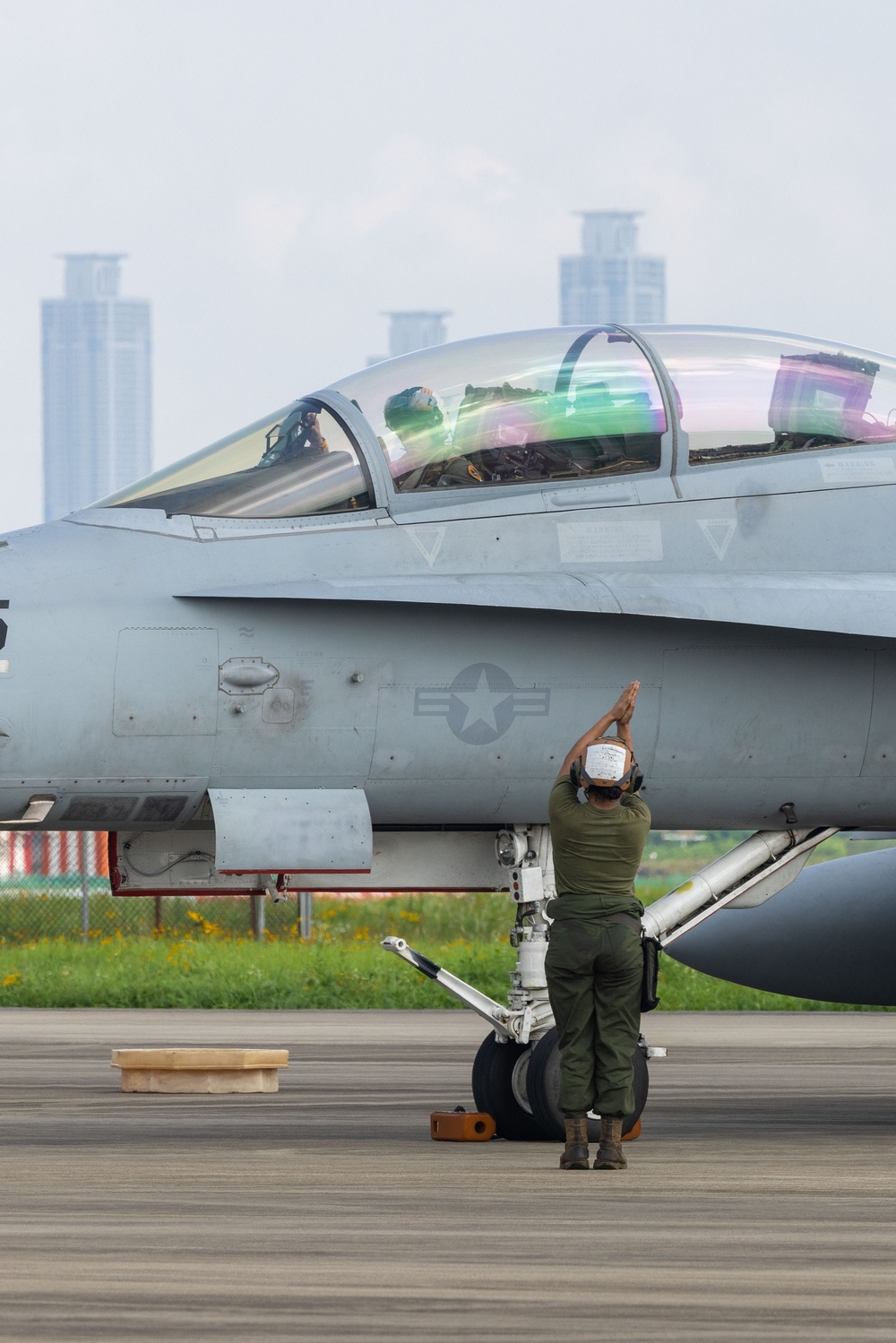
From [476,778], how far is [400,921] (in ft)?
61.1

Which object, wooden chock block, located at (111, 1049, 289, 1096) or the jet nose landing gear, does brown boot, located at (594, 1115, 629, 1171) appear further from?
wooden chock block, located at (111, 1049, 289, 1096)

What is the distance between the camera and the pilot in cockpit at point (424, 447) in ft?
30.4

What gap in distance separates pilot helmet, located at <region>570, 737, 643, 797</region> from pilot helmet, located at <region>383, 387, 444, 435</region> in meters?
1.61

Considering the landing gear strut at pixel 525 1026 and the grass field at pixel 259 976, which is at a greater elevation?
the landing gear strut at pixel 525 1026

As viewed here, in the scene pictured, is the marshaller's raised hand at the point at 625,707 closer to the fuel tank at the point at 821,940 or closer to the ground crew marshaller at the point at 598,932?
the ground crew marshaller at the point at 598,932

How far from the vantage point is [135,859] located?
372 inches

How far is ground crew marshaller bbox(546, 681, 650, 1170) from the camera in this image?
28.4 feet

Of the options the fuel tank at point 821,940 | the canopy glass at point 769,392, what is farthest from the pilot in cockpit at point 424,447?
the fuel tank at point 821,940

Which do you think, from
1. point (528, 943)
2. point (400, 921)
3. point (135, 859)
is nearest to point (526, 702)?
point (528, 943)

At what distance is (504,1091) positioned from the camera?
9.79 meters

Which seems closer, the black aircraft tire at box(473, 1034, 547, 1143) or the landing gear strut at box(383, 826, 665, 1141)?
the landing gear strut at box(383, 826, 665, 1141)

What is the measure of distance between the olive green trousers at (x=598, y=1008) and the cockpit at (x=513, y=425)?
200 centimetres

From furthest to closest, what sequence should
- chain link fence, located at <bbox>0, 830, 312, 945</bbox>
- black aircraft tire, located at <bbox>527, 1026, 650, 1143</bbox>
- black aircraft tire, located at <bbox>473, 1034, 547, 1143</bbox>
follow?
chain link fence, located at <bbox>0, 830, 312, 945</bbox>, black aircraft tire, located at <bbox>473, 1034, 547, 1143</bbox>, black aircraft tire, located at <bbox>527, 1026, 650, 1143</bbox>

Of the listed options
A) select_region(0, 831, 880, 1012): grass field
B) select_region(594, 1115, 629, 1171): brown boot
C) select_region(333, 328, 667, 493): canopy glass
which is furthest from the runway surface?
select_region(0, 831, 880, 1012): grass field
